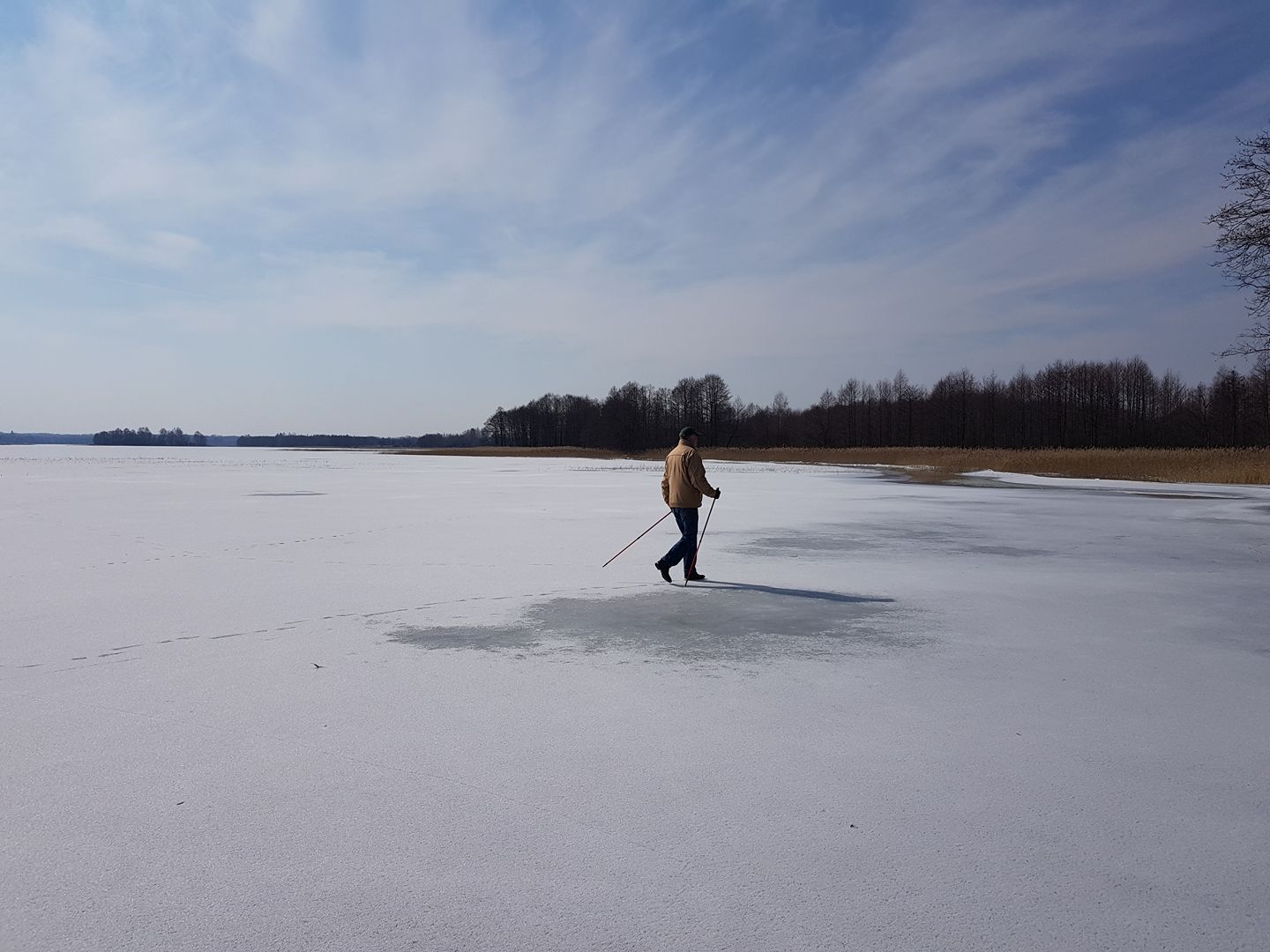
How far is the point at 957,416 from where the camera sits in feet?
332

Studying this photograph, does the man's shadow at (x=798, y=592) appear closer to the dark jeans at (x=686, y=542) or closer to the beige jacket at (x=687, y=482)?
the dark jeans at (x=686, y=542)

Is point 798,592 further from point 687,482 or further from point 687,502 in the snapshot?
point 687,482

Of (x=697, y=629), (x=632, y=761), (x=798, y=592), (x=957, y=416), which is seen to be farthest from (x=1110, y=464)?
(x=957, y=416)

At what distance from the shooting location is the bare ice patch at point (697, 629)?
5719mm

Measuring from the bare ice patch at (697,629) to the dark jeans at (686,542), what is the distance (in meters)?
0.72

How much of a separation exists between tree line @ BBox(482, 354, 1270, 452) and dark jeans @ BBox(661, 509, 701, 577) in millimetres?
77915

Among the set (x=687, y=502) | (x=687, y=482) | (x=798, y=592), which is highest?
(x=687, y=482)

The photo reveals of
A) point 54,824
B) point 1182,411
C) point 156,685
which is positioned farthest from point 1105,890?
point 1182,411

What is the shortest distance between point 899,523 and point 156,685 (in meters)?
11.8

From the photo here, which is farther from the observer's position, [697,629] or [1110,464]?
[1110,464]

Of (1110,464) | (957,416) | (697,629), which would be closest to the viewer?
(697,629)

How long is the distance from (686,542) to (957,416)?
3982 inches

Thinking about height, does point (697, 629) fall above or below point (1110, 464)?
below

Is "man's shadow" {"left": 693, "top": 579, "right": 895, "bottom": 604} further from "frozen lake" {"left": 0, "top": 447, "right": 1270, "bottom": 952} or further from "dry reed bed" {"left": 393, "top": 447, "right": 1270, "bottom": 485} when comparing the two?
"dry reed bed" {"left": 393, "top": 447, "right": 1270, "bottom": 485}
